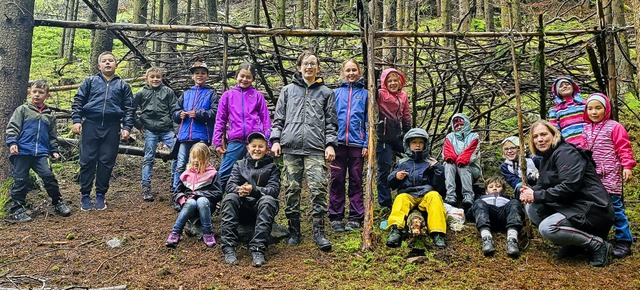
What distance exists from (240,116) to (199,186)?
3.33 ft

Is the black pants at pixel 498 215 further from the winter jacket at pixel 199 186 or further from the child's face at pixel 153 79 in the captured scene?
the child's face at pixel 153 79

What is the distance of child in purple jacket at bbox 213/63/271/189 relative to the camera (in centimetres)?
573

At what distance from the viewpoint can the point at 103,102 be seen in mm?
6195

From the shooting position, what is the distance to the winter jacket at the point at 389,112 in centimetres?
604

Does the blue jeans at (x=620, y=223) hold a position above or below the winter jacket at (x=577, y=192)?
below

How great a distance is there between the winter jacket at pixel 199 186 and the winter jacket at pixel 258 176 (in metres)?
0.22

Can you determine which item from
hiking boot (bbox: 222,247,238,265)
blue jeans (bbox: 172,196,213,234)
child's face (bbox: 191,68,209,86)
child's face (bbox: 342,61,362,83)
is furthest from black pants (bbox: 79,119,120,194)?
child's face (bbox: 342,61,362,83)

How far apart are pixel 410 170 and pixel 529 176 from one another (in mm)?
1377

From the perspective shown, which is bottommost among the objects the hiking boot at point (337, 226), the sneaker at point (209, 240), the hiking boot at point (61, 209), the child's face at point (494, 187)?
the sneaker at point (209, 240)

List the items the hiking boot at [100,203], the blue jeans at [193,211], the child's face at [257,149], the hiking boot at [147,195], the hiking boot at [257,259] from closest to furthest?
the hiking boot at [257,259] → the blue jeans at [193,211] → the child's face at [257,149] → the hiking boot at [100,203] → the hiking boot at [147,195]

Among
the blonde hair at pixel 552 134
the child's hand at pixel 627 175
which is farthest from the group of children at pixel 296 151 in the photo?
the blonde hair at pixel 552 134

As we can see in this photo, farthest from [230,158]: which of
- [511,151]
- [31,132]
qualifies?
[511,151]

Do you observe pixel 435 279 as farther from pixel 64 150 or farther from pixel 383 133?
pixel 64 150

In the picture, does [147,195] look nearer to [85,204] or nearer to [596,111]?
[85,204]
